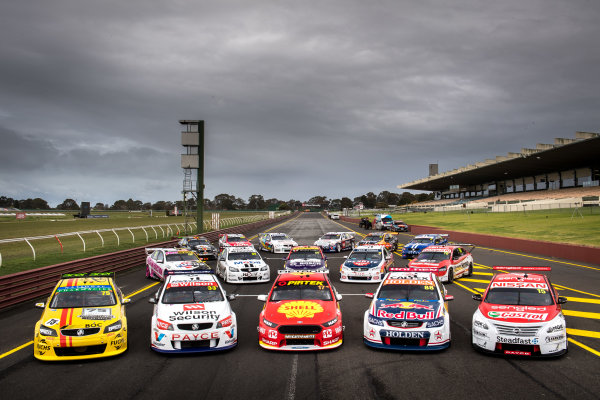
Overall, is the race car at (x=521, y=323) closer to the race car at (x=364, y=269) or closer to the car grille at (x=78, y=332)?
the car grille at (x=78, y=332)

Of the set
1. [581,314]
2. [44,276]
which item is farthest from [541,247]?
[44,276]

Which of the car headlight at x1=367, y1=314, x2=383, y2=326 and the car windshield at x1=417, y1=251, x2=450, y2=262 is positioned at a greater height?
the car windshield at x1=417, y1=251, x2=450, y2=262

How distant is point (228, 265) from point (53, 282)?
662 centimetres

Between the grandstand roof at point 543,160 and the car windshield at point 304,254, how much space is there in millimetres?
46252

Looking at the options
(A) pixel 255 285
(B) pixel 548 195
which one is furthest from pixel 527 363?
(B) pixel 548 195

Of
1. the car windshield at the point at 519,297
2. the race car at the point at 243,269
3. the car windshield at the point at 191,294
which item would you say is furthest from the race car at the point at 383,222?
the car windshield at the point at 191,294

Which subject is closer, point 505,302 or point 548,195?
point 505,302

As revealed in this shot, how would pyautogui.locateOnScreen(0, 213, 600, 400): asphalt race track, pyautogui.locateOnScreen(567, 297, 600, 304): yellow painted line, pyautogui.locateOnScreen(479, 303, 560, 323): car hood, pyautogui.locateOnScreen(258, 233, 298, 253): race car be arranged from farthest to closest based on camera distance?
1. pyautogui.locateOnScreen(258, 233, 298, 253): race car
2. pyautogui.locateOnScreen(567, 297, 600, 304): yellow painted line
3. pyautogui.locateOnScreen(479, 303, 560, 323): car hood
4. pyautogui.locateOnScreen(0, 213, 600, 400): asphalt race track

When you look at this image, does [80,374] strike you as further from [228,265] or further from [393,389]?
[228,265]

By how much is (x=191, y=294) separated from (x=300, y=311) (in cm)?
274

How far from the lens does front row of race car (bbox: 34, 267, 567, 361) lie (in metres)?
9.48

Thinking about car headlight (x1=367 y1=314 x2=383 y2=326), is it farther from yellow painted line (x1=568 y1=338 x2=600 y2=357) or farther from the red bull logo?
yellow painted line (x1=568 y1=338 x2=600 y2=357)

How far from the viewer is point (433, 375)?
848 centimetres

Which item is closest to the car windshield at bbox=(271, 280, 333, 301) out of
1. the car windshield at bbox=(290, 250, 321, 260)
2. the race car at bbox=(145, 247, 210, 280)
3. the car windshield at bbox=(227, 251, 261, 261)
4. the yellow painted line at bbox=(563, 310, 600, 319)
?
the yellow painted line at bbox=(563, 310, 600, 319)
